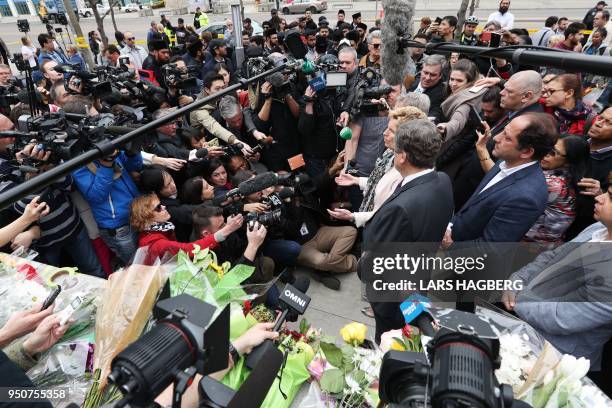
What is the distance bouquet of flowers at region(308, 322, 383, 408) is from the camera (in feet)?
4.62

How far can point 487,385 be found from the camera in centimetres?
68

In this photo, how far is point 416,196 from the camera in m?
2.08

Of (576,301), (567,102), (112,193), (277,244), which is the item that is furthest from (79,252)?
(567,102)

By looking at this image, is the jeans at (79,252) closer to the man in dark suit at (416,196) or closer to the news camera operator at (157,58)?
the man in dark suit at (416,196)

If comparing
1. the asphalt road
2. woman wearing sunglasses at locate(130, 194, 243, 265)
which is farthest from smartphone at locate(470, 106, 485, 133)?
the asphalt road

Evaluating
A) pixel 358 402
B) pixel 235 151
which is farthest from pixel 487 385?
pixel 235 151

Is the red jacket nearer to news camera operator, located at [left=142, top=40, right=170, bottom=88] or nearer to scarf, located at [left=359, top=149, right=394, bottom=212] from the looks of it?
scarf, located at [left=359, top=149, right=394, bottom=212]

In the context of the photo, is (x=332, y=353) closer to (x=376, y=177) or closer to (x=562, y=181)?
(x=376, y=177)

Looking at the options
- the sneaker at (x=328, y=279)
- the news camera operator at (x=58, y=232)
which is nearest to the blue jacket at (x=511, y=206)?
the sneaker at (x=328, y=279)

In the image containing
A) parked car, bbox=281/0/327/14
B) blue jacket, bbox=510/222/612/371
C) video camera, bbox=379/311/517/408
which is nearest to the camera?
video camera, bbox=379/311/517/408

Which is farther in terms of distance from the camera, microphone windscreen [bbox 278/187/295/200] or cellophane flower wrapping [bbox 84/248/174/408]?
microphone windscreen [bbox 278/187/295/200]

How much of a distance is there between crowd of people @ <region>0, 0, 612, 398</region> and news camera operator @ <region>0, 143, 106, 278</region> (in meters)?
0.01

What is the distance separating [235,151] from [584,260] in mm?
2841

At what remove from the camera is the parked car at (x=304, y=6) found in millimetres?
23469
